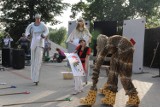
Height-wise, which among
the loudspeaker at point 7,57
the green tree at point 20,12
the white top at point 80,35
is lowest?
the loudspeaker at point 7,57

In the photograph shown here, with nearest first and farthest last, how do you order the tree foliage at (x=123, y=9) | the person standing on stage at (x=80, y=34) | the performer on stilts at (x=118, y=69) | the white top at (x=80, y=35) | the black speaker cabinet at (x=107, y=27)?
the performer on stilts at (x=118, y=69) < the person standing on stage at (x=80, y=34) < the white top at (x=80, y=35) < the black speaker cabinet at (x=107, y=27) < the tree foliage at (x=123, y=9)

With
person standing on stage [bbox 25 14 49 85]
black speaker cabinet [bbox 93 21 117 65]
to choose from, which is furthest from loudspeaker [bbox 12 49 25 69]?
person standing on stage [bbox 25 14 49 85]

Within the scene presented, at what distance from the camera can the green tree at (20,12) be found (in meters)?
33.9

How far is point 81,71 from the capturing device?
9039mm

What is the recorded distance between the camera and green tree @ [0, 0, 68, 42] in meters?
33.9

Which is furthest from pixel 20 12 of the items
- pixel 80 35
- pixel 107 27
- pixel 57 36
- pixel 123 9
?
pixel 80 35

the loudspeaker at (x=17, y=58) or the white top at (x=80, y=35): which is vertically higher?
the white top at (x=80, y=35)

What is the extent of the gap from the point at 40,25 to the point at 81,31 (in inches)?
53.5

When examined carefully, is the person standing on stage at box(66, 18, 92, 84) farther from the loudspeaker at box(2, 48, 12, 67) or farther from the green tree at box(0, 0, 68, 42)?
the green tree at box(0, 0, 68, 42)

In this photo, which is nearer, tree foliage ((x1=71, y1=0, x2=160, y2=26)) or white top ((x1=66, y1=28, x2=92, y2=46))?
white top ((x1=66, y1=28, x2=92, y2=46))

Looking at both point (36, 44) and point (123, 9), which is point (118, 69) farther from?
point (123, 9)

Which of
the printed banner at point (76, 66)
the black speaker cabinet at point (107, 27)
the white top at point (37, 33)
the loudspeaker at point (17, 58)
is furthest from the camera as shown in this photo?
the black speaker cabinet at point (107, 27)

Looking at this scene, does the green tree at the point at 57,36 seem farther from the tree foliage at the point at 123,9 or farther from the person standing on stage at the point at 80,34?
the person standing on stage at the point at 80,34

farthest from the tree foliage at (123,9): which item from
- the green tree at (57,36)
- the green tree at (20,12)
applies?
the green tree at (57,36)
